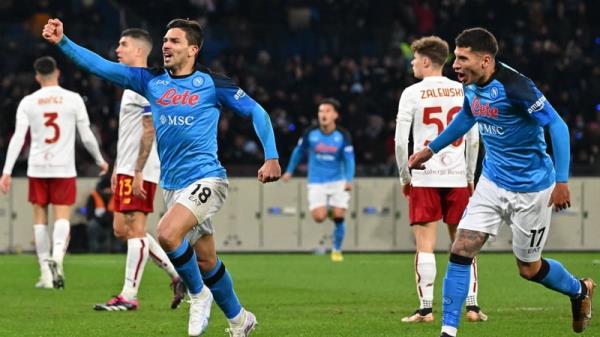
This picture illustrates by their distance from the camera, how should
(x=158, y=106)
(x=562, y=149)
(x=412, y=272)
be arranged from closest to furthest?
(x=562, y=149) < (x=158, y=106) < (x=412, y=272)

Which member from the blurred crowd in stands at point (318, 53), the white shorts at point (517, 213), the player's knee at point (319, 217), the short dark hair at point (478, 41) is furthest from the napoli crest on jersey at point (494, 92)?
the blurred crowd in stands at point (318, 53)

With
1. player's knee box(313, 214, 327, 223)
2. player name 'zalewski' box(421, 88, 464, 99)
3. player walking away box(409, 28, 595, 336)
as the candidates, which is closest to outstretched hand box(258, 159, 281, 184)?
player walking away box(409, 28, 595, 336)

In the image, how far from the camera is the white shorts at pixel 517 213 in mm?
9203

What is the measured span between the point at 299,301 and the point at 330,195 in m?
9.20

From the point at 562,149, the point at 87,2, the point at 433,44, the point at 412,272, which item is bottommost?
the point at 412,272

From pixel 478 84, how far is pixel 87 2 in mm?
21740

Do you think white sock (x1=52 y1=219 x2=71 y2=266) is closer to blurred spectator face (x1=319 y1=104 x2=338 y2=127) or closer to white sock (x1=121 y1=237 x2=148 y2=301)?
white sock (x1=121 y1=237 x2=148 y2=301)

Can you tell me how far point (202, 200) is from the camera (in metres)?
9.24

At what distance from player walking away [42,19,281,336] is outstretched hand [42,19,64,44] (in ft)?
0.60

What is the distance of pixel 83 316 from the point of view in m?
A: 11.5

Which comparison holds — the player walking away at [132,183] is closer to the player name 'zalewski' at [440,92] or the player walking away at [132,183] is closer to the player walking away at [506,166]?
the player name 'zalewski' at [440,92]

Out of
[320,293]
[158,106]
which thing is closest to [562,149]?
[158,106]

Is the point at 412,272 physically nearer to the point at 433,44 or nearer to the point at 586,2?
the point at 433,44

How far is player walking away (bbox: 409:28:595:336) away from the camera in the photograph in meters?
8.84
